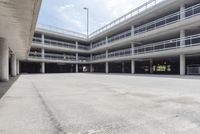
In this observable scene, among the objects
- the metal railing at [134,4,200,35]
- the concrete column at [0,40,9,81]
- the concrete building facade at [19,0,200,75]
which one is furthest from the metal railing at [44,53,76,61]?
the concrete column at [0,40,9,81]

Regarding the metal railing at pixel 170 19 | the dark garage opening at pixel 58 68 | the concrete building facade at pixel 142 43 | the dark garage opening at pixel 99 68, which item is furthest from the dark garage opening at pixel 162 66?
the dark garage opening at pixel 58 68

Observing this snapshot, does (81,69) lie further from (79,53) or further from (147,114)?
(147,114)

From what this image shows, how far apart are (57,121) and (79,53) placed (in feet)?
155

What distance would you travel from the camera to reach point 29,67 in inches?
1732

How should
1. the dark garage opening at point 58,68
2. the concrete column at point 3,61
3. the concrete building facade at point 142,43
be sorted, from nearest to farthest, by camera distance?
the concrete column at point 3,61
the concrete building facade at point 142,43
the dark garage opening at point 58,68

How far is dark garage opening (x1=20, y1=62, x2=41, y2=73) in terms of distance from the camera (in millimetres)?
43800

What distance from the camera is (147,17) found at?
1104 inches

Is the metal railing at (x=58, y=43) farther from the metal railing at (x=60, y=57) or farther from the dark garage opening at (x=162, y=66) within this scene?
the dark garage opening at (x=162, y=66)

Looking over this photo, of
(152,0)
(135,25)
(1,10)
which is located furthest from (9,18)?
(135,25)

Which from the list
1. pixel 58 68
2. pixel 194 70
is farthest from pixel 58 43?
pixel 194 70

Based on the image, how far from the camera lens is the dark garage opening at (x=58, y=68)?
153 ft

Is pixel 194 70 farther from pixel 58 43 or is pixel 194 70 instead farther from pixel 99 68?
pixel 58 43

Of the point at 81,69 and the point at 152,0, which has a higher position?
the point at 152,0

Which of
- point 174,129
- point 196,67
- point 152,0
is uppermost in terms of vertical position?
point 152,0
